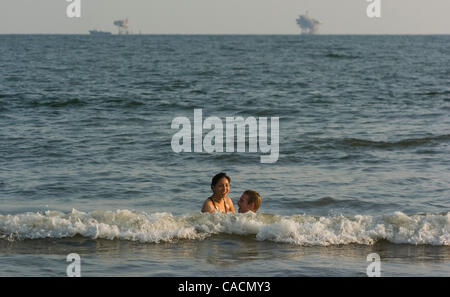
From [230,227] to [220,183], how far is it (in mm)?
609

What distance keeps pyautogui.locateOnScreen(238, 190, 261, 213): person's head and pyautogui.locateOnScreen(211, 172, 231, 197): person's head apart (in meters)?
0.35

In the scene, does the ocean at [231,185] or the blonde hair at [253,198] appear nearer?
the ocean at [231,185]

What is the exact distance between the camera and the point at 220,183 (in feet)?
31.7

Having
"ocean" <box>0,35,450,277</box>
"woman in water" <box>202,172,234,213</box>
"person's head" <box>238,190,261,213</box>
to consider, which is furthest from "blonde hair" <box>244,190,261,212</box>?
"woman in water" <box>202,172,234,213</box>

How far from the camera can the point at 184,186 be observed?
41.7ft

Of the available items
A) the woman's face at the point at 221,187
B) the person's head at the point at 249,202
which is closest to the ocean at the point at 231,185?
the person's head at the point at 249,202

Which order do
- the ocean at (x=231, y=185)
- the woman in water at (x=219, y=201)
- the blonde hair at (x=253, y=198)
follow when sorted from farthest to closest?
the blonde hair at (x=253, y=198), the woman in water at (x=219, y=201), the ocean at (x=231, y=185)

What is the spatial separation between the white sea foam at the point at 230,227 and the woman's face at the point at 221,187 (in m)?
0.30

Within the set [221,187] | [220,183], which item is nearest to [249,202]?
[221,187]

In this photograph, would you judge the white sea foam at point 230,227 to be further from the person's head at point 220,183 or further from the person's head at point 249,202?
the person's head at point 220,183

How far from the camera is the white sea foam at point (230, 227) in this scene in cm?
935

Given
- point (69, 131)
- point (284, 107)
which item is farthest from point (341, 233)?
point (284, 107)
